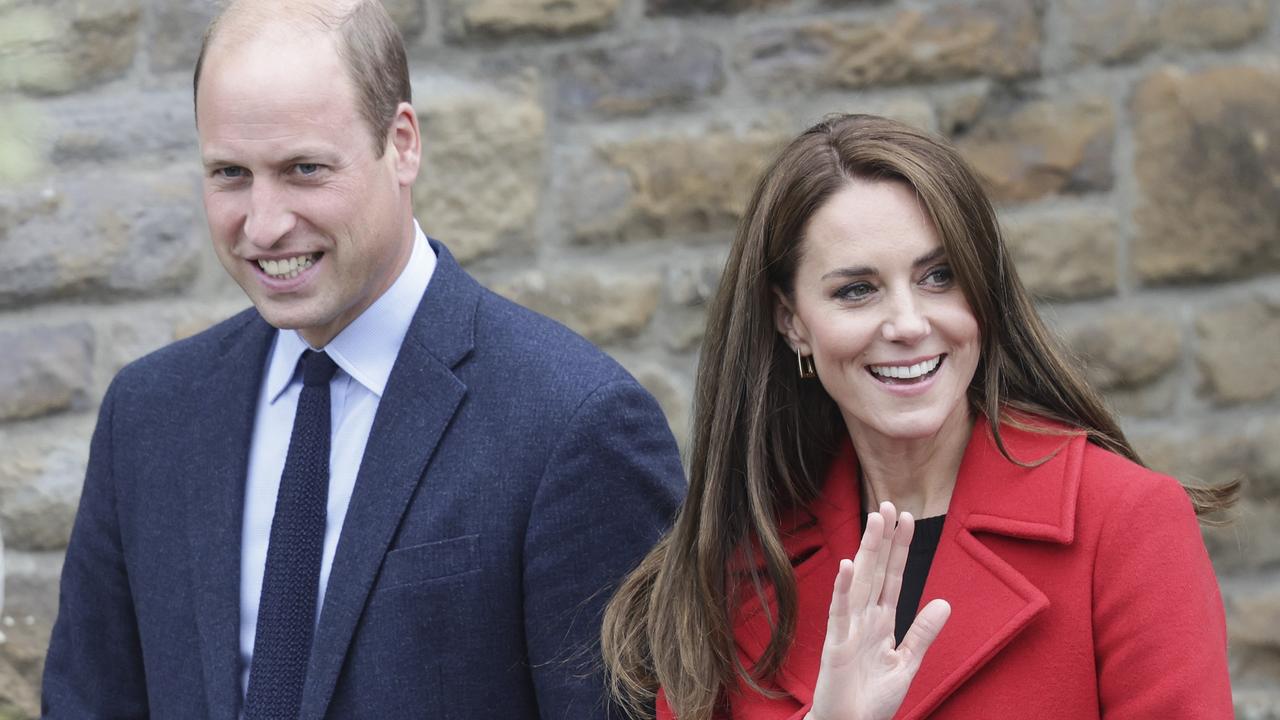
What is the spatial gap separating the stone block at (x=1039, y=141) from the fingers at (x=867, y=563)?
1.74 m

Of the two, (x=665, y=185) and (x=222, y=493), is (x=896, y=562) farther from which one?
(x=665, y=185)

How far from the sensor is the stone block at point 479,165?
10.9ft

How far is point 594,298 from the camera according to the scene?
3.36m

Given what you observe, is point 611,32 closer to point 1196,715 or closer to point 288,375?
point 288,375

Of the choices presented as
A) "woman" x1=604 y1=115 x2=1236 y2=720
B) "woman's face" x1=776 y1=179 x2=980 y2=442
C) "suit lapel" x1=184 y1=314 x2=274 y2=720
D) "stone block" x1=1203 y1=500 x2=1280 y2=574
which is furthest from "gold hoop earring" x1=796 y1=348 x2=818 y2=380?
"stone block" x1=1203 y1=500 x2=1280 y2=574

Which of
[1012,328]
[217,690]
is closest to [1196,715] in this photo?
[1012,328]

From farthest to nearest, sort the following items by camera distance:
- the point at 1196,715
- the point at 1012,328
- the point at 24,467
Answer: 1. the point at 24,467
2. the point at 1012,328
3. the point at 1196,715

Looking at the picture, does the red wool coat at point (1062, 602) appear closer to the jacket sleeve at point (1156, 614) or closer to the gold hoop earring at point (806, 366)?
the jacket sleeve at point (1156, 614)

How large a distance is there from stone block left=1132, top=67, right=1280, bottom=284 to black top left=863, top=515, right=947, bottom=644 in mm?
1540

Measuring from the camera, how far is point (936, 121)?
3383 mm

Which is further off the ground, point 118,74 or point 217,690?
point 118,74

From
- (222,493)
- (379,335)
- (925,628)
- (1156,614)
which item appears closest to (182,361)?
(222,493)

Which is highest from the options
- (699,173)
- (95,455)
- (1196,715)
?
(699,173)

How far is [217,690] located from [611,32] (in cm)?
173
